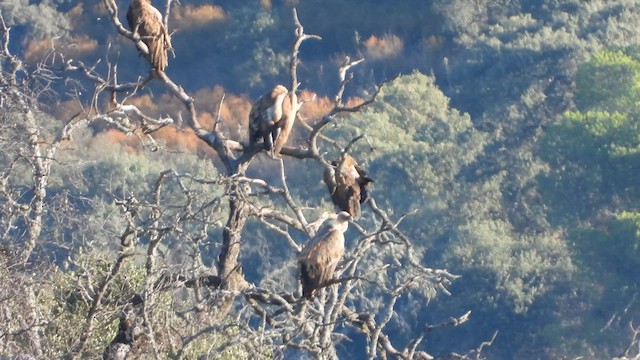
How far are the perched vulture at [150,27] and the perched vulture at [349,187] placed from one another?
1.22 metres

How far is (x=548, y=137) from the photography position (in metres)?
28.2

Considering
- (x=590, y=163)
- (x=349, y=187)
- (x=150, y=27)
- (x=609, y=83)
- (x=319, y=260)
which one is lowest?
(x=609, y=83)

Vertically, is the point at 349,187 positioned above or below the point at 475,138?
above

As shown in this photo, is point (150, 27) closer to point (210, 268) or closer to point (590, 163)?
point (210, 268)

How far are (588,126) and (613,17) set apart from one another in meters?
9.99

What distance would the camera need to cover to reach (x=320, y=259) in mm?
7957

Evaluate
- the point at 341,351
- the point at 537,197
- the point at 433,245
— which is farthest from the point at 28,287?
the point at 537,197

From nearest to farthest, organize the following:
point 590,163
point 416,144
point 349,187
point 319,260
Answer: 1. point 319,260
2. point 349,187
3. point 590,163
4. point 416,144

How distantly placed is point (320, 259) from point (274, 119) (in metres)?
1.16

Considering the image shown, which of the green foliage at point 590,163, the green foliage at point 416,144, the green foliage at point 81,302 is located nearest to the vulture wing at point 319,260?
the green foliage at point 81,302

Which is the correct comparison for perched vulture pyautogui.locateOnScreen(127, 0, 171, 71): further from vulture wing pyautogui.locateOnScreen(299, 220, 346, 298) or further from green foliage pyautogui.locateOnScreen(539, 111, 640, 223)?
green foliage pyautogui.locateOnScreen(539, 111, 640, 223)

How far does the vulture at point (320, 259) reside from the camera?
26.0 feet

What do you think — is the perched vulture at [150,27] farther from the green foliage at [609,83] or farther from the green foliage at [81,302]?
the green foliage at [609,83]

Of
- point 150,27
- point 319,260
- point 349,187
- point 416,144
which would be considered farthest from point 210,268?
point 416,144
